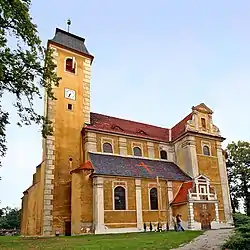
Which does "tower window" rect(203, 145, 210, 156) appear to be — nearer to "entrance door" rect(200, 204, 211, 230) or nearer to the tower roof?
"entrance door" rect(200, 204, 211, 230)

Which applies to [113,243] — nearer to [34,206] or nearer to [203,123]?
[34,206]

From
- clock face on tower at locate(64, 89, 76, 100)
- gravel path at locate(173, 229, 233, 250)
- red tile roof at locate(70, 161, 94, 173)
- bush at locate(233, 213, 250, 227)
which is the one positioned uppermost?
clock face on tower at locate(64, 89, 76, 100)

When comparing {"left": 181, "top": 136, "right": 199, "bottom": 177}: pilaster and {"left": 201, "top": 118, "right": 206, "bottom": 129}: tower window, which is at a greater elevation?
{"left": 201, "top": 118, "right": 206, "bottom": 129}: tower window

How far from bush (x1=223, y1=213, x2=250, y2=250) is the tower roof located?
26633 millimetres

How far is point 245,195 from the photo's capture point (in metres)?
43.2

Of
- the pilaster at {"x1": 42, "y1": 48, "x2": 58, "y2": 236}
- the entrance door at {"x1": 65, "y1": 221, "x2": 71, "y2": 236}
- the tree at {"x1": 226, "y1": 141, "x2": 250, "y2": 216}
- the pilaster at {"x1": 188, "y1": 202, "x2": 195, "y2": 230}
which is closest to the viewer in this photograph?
the pilaster at {"x1": 42, "y1": 48, "x2": 58, "y2": 236}

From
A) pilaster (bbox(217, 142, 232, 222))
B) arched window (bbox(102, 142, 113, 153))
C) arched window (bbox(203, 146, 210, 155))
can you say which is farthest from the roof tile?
pilaster (bbox(217, 142, 232, 222))

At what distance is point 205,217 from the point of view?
28078 millimetres

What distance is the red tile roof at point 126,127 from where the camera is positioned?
104 ft

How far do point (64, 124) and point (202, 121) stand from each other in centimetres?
1616

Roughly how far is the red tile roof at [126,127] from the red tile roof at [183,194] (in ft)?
21.9

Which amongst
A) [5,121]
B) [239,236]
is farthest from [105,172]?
[239,236]

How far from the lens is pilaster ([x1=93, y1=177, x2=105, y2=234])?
24.2 m

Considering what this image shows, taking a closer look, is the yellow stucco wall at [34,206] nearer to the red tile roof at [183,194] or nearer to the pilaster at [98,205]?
the pilaster at [98,205]
